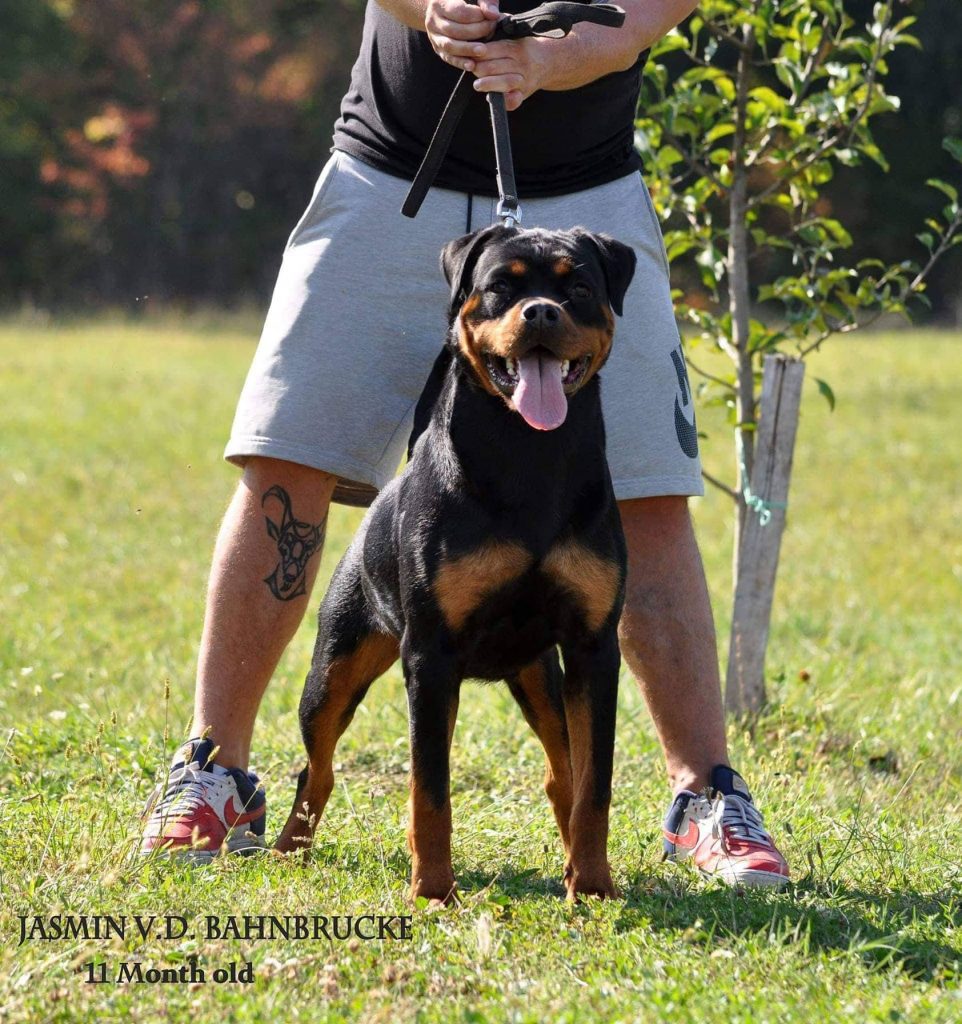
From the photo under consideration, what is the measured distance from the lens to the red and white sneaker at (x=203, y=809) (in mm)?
3512

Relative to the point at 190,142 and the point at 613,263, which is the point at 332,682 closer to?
the point at 613,263

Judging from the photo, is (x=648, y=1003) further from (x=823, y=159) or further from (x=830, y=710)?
(x=823, y=159)

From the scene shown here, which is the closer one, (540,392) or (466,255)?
(540,392)

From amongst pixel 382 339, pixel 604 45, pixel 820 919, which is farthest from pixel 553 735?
pixel 604 45

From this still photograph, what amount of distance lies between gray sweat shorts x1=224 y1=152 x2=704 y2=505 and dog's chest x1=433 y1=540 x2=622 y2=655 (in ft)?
2.20

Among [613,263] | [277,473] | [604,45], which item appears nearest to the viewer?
[613,263]

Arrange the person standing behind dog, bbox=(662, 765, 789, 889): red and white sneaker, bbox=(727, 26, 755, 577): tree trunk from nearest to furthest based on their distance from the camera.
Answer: bbox=(662, 765, 789, 889): red and white sneaker
the person standing behind dog
bbox=(727, 26, 755, 577): tree trunk

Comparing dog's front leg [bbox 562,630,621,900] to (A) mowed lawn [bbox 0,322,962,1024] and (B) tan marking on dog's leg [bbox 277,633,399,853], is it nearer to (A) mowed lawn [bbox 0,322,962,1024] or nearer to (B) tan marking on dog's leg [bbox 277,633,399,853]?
(A) mowed lawn [bbox 0,322,962,1024]

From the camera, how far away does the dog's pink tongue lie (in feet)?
10.1

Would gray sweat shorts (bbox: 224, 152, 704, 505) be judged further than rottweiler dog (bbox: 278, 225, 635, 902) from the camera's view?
Yes

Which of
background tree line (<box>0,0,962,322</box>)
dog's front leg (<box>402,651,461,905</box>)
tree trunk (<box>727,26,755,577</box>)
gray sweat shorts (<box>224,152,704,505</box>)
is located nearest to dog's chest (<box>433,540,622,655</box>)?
dog's front leg (<box>402,651,461,905</box>)

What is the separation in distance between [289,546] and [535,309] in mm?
1101

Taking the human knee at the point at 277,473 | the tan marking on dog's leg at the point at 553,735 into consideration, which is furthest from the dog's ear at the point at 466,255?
the tan marking on dog's leg at the point at 553,735

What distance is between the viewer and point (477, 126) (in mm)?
3766
